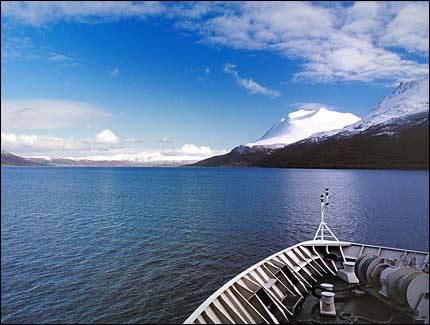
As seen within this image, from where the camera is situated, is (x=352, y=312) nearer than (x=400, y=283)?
No

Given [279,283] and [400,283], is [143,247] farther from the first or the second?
[400,283]

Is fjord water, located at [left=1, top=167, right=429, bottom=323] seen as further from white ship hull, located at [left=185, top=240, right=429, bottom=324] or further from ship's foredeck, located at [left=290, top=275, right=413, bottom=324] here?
ship's foredeck, located at [left=290, top=275, right=413, bottom=324]

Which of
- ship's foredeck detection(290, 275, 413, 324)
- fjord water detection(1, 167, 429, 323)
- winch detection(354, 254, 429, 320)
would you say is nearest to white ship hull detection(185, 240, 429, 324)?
winch detection(354, 254, 429, 320)

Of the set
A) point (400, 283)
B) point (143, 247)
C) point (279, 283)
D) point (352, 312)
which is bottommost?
point (143, 247)

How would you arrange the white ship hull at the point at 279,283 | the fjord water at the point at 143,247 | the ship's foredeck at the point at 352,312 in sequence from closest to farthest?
the white ship hull at the point at 279,283 → the ship's foredeck at the point at 352,312 → the fjord water at the point at 143,247

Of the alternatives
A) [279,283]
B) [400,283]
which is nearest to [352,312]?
[400,283]

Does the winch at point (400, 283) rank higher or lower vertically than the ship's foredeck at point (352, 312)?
higher

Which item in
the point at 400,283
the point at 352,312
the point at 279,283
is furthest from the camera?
the point at 279,283

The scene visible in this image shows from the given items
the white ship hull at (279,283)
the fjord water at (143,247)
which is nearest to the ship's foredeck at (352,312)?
the white ship hull at (279,283)

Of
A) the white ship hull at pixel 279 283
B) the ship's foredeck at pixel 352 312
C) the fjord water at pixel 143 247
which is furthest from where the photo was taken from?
the fjord water at pixel 143 247

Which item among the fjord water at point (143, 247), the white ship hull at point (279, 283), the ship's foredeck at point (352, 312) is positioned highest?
the white ship hull at point (279, 283)

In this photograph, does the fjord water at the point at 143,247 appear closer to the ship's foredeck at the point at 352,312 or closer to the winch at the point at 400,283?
the ship's foredeck at the point at 352,312

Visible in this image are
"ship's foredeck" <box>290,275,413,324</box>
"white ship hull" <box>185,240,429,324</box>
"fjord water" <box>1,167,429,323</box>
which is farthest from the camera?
"fjord water" <box>1,167,429,323</box>

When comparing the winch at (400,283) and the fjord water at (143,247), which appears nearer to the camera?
the winch at (400,283)
